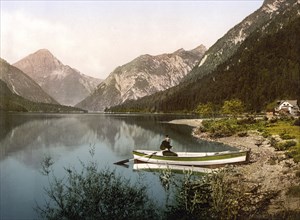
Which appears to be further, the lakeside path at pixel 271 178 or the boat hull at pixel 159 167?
the boat hull at pixel 159 167

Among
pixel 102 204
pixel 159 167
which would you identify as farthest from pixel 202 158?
pixel 102 204

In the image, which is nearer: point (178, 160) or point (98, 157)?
point (178, 160)

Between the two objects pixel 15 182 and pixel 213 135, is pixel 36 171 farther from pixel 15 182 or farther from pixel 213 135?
pixel 213 135

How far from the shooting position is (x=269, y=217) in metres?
20.8

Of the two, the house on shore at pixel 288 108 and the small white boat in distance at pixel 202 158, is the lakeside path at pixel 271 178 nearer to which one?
the small white boat in distance at pixel 202 158

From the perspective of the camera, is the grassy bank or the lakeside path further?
the grassy bank

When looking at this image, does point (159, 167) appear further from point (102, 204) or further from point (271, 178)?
point (102, 204)

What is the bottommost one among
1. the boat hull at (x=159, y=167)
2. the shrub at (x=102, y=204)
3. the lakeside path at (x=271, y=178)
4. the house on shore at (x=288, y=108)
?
the boat hull at (x=159, y=167)

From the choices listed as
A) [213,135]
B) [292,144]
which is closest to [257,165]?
[292,144]

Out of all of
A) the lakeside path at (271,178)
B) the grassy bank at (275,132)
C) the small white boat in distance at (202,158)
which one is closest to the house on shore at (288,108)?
the grassy bank at (275,132)

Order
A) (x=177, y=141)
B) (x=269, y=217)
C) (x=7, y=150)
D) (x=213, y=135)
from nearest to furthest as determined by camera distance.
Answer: (x=269, y=217) → (x=7, y=150) → (x=177, y=141) → (x=213, y=135)

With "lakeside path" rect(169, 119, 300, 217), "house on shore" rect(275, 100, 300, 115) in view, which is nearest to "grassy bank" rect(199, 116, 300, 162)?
"lakeside path" rect(169, 119, 300, 217)

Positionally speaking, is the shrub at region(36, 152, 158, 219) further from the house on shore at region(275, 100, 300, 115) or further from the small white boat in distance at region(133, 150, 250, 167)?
the house on shore at region(275, 100, 300, 115)

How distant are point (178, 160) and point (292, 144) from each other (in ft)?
63.5
